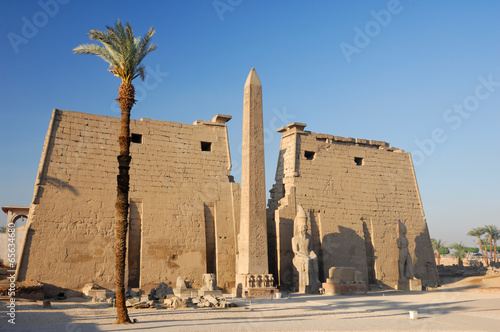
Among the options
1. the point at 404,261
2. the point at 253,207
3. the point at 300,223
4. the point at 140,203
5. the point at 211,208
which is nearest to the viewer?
the point at 253,207

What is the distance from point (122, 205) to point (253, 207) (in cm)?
495

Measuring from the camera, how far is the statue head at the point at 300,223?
1430 centimetres

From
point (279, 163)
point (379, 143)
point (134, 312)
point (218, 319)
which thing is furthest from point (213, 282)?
point (379, 143)

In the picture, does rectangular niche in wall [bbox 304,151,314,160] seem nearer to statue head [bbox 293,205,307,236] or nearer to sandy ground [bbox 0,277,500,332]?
statue head [bbox 293,205,307,236]

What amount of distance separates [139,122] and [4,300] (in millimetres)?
6439

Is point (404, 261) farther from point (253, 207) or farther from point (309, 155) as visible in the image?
point (253, 207)

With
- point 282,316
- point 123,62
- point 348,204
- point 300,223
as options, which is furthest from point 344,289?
point 123,62

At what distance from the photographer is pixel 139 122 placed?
14594 millimetres

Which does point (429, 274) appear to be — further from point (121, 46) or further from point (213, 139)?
point (121, 46)

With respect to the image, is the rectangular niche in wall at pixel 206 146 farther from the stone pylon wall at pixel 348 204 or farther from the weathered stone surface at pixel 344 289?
the weathered stone surface at pixel 344 289

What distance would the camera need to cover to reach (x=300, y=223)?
566 inches

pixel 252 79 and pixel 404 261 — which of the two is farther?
pixel 404 261

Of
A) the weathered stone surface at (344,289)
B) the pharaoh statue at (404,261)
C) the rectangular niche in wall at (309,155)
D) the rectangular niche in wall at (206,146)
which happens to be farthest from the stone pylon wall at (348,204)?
the rectangular niche in wall at (206,146)

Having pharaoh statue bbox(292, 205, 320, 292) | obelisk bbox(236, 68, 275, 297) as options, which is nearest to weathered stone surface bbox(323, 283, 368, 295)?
pharaoh statue bbox(292, 205, 320, 292)
